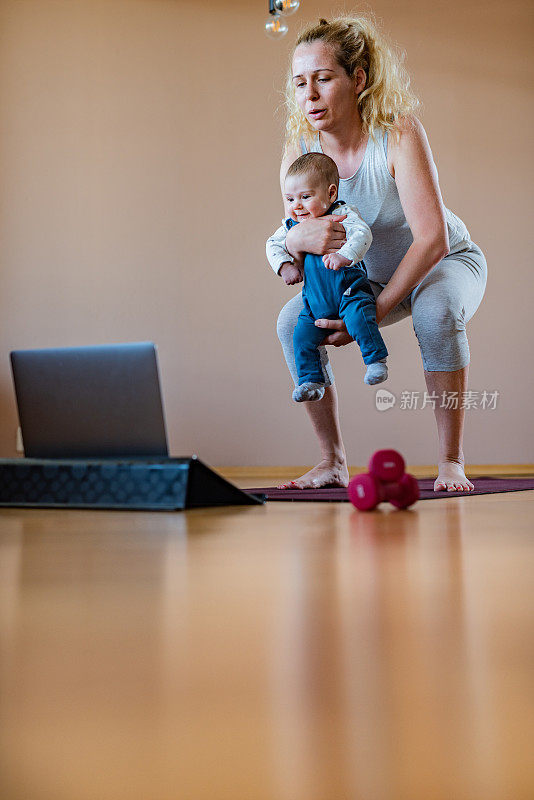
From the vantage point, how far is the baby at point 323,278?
6.86 feet

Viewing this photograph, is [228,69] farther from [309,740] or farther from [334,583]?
[309,740]

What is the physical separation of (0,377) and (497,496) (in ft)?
10.2

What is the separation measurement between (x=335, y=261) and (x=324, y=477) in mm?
570

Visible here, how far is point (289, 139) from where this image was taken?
258 centimetres

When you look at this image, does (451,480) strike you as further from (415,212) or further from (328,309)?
(415,212)

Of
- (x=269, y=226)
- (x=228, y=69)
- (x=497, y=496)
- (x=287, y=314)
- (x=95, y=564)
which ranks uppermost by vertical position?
(x=228, y=69)

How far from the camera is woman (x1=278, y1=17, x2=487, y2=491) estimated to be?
214 centimetres

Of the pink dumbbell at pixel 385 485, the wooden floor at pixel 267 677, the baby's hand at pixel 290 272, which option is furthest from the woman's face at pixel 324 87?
the wooden floor at pixel 267 677

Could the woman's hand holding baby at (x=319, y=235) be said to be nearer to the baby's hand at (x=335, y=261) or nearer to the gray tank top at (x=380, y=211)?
the baby's hand at (x=335, y=261)

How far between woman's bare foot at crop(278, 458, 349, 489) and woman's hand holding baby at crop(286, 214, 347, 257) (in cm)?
57

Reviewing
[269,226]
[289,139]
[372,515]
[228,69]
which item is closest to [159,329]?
[269,226]

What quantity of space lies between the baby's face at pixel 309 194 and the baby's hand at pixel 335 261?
7.1 inches

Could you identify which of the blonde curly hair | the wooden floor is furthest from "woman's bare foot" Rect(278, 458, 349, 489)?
the wooden floor

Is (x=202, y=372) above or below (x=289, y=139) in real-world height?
below
